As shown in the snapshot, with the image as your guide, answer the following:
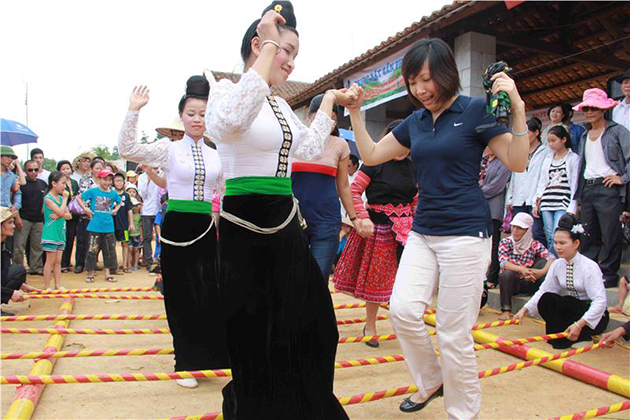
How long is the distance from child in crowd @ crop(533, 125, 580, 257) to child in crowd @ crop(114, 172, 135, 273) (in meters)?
6.75

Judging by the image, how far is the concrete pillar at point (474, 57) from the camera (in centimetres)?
736

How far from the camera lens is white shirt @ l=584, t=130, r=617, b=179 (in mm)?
5055

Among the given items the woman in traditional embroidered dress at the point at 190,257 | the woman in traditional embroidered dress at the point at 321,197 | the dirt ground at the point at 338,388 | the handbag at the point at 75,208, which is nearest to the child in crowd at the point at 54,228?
the handbag at the point at 75,208

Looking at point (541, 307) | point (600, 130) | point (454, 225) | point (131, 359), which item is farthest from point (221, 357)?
point (600, 130)

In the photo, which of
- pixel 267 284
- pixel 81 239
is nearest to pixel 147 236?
pixel 81 239

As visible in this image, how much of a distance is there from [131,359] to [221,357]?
3.43 ft

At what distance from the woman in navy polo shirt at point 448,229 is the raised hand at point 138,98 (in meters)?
1.32

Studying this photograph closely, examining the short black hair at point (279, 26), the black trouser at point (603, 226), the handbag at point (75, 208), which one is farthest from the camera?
the handbag at point (75, 208)

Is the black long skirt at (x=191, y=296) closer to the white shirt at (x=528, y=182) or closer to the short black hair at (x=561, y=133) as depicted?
the white shirt at (x=528, y=182)

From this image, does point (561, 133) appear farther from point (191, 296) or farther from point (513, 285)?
point (191, 296)

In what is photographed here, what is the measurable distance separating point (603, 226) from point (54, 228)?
21.7 feet

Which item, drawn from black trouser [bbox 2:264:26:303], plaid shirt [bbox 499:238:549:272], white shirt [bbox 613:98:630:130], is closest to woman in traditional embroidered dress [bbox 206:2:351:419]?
plaid shirt [bbox 499:238:549:272]

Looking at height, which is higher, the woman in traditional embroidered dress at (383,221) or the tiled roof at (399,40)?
the tiled roof at (399,40)

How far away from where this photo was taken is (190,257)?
3.34m
